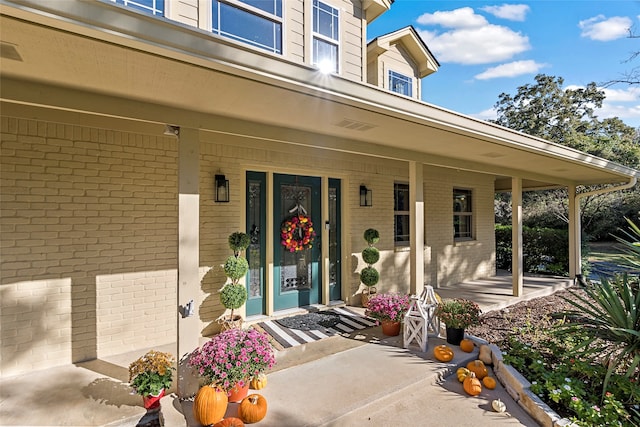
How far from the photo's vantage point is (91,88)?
2326 mm

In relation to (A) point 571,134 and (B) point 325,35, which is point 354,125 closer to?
(B) point 325,35

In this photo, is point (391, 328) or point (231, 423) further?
point (391, 328)

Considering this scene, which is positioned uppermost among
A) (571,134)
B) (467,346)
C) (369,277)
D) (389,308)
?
(571,134)

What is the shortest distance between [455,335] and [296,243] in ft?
8.21

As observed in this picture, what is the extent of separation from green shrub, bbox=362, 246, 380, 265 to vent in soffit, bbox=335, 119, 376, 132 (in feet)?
8.19

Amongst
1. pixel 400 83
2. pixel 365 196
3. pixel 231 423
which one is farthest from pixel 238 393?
pixel 400 83

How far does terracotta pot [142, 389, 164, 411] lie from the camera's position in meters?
2.50

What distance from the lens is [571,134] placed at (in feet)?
62.0

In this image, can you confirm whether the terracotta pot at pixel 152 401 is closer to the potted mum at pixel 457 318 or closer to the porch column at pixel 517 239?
the potted mum at pixel 457 318

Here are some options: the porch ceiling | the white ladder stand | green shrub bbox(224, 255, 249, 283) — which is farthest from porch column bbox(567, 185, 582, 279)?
green shrub bbox(224, 255, 249, 283)

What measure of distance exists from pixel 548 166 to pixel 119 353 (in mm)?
7390

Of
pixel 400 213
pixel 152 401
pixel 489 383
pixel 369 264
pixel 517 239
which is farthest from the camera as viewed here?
pixel 400 213

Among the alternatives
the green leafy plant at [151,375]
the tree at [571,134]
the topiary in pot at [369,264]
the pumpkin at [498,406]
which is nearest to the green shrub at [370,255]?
the topiary in pot at [369,264]

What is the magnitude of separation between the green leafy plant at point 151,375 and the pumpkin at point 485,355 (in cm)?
327
